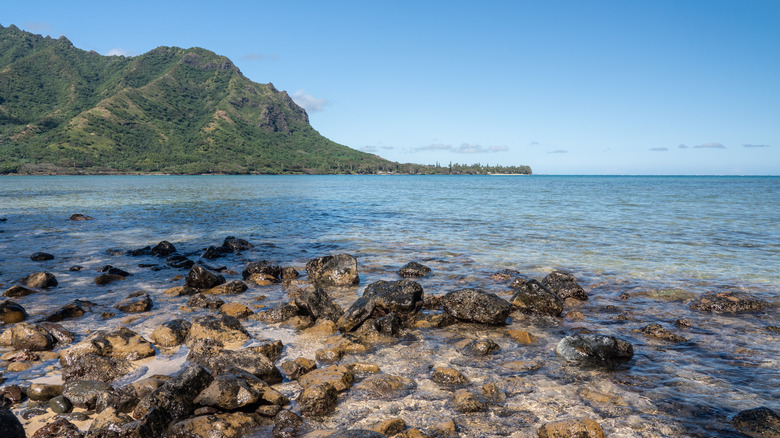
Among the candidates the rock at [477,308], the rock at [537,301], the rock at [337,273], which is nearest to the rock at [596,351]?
the rock at [477,308]

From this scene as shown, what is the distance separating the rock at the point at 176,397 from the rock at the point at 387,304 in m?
3.63

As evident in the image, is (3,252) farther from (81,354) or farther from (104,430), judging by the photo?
(104,430)

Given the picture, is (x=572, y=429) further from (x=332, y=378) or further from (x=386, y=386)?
(x=332, y=378)

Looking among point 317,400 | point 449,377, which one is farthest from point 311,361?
point 449,377

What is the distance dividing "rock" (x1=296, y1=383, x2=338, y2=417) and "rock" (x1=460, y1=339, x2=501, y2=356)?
2.94m

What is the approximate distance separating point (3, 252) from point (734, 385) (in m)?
25.0

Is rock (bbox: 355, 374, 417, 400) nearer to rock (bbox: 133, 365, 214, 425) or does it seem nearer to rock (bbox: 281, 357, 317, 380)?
rock (bbox: 281, 357, 317, 380)

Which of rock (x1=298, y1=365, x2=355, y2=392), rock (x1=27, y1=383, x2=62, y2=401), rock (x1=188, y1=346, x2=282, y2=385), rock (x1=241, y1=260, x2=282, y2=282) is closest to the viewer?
rock (x1=27, y1=383, x2=62, y2=401)

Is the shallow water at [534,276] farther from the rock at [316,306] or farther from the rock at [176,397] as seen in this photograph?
the rock at [176,397]

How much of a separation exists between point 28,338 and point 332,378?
5.92m

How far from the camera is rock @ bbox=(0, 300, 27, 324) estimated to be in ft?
30.0

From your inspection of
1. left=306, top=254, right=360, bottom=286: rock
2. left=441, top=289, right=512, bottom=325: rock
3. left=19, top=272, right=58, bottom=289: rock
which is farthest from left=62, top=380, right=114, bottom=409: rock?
left=19, top=272, right=58, bottom=289: rock

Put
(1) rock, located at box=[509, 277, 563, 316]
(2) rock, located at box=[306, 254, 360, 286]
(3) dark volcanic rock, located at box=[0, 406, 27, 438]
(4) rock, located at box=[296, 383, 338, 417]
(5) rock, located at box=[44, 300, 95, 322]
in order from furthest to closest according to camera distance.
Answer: (2) rock, located at box=[306, 254, 360, 286], (1) rock, located at box=[509, 277, 563, 316], (5) rock, located at box=[44, 300, 95, 322], (4) rock, located at box=[296, 383, 338, 417], (3) dark volcanic rock, located at box=[0, 406, 27, 438]

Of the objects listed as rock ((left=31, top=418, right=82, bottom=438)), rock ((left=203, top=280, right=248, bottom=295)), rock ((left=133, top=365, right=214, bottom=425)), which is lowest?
rock ((left=203, top=280, right=248, bottom=295))
